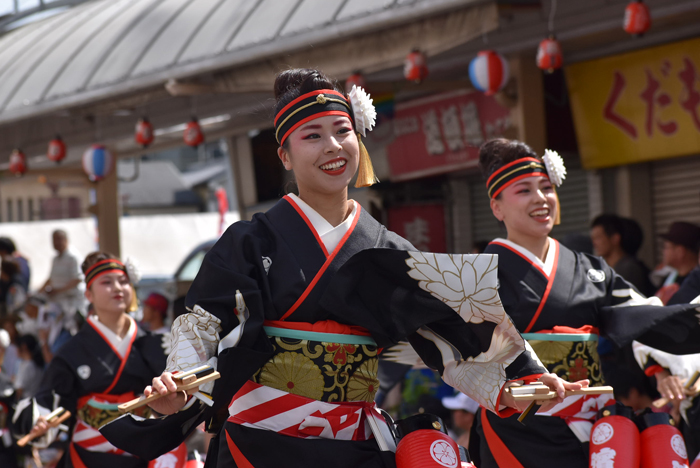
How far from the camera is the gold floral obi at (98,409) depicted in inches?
186

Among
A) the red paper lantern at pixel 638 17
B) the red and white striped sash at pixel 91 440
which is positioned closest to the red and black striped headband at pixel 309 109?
the red and white striped sash at pixel 91 440

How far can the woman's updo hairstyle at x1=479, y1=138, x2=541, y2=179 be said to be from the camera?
378cm

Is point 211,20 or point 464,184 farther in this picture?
point 464,184

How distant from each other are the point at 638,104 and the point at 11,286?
7.80 m

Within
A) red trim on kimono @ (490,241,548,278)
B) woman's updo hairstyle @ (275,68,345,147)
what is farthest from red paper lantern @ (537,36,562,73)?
woman's updo hairstyle @ (275,68,345,147)

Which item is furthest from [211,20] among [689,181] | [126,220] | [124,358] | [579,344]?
[126,220]

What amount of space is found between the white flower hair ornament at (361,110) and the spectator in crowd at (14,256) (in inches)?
357

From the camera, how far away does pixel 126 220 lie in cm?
1970

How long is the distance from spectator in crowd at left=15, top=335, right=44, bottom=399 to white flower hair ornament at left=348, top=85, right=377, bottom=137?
6.38 m

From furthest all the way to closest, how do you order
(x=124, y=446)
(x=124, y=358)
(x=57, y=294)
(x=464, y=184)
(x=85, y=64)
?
(x=57, y=294)
(x=464, y=184)
(x=85, y=64)
(x=124, y=358)
(x=124, y=446)

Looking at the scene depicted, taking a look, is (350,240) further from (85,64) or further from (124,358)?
(85,64)

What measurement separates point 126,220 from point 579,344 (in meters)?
17.2

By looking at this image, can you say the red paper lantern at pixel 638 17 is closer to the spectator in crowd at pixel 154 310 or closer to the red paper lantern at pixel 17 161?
the spectator in crowd at pixel 154 310

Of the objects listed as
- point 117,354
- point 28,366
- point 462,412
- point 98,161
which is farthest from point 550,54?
point 28,366
